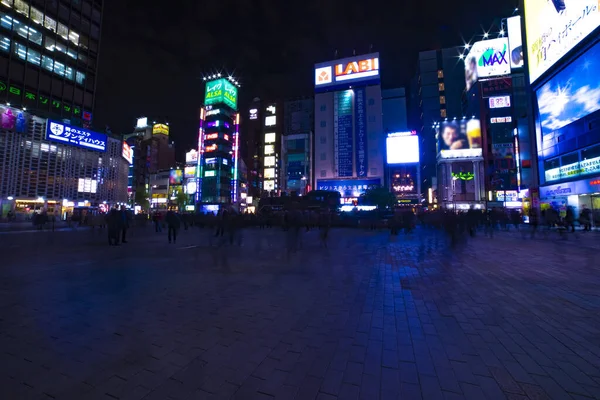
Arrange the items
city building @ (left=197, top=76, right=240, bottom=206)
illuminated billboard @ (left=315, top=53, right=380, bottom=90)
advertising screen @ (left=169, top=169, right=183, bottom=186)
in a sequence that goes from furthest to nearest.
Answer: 1. advertising screen @ (left=169, top=169, right=183, bottom=186)
2. city building @ (left=197, top=76, right=240, bottom=206)
3. illuminated billboard @ (left=315, top=53, right=380, bottom=90)

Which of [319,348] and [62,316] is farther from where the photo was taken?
[62,316]

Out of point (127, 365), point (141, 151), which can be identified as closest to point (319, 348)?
point (127, 365)

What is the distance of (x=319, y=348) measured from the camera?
121 inches

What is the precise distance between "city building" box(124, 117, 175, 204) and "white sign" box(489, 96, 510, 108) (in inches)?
4272

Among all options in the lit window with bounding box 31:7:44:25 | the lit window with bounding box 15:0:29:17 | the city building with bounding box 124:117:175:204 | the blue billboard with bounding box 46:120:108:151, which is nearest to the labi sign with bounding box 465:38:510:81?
the blue billboard with bounding box 46:120:108:151

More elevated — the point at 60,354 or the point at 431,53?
the point at 431,53

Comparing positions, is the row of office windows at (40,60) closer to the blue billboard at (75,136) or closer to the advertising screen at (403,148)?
the blue billboard at (75,136)

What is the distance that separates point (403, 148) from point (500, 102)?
2149cm

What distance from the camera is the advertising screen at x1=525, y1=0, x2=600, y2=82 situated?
26.7 metres

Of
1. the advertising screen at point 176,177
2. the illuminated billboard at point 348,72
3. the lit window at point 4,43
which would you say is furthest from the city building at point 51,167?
the illuminated billboard at point 348,72

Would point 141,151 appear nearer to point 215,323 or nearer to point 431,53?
point 431,53

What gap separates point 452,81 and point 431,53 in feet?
45.9

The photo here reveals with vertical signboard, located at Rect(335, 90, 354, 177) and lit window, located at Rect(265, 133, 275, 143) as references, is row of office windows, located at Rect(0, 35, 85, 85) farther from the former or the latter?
vertical signboard, located at Rect(335, 90, 354, 177)

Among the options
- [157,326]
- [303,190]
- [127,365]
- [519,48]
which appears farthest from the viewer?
[303,190]
